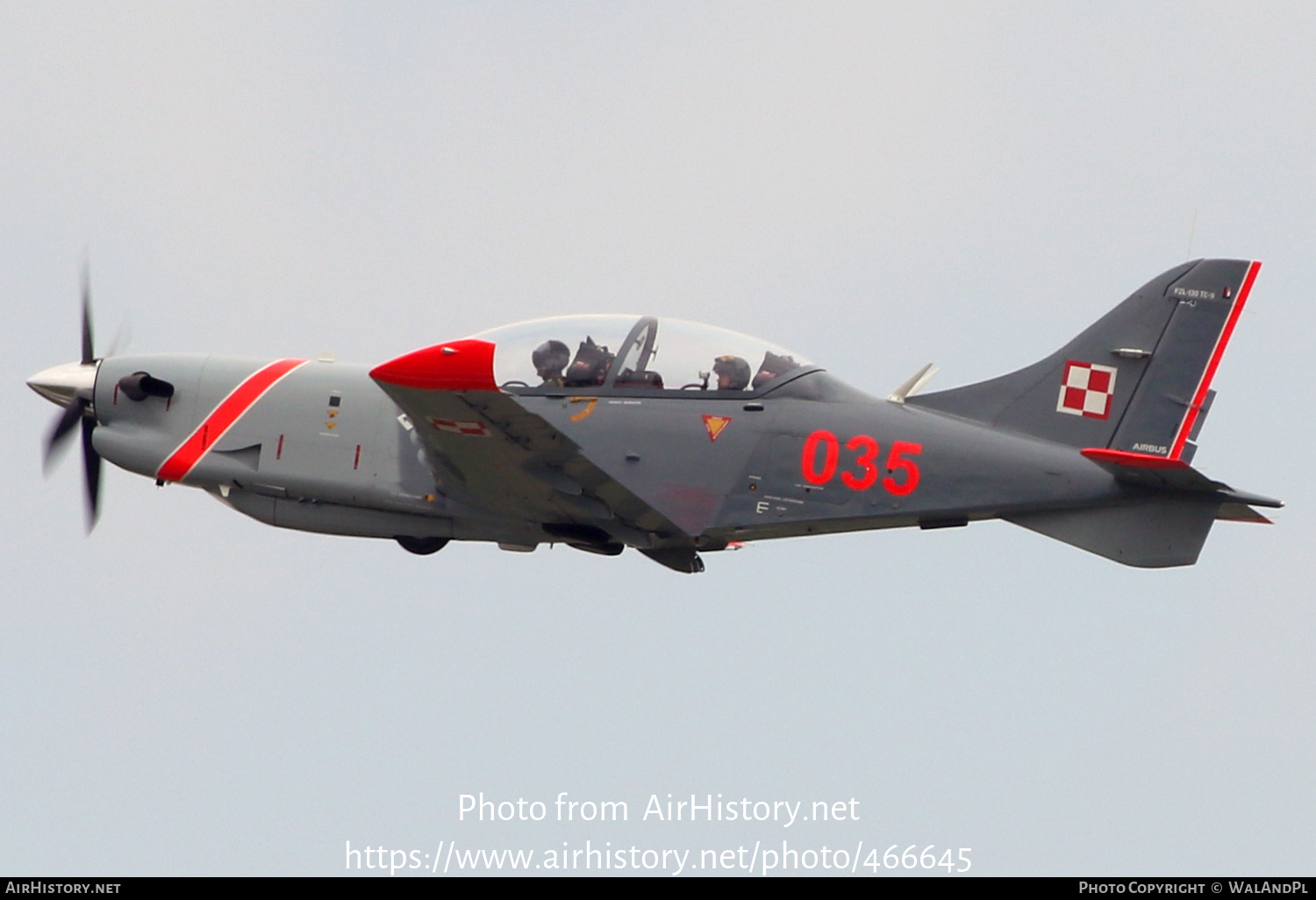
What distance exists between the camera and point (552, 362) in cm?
1694

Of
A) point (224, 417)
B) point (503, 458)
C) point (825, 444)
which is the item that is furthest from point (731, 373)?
point (224, 417)

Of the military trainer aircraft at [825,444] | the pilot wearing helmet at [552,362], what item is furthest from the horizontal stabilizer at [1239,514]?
the pilot wearing helmet at [552,362]

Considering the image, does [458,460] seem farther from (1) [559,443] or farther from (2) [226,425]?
(2) [226,425]

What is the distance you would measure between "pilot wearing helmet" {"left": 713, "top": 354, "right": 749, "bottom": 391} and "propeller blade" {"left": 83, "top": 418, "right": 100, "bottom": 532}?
22.3ft

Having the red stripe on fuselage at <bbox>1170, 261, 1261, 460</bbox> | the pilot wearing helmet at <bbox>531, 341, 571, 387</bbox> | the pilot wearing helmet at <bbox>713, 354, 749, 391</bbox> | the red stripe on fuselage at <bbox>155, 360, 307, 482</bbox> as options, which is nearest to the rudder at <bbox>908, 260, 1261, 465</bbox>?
the red stripe on fuselage at <bbox>1170, 261, 1261, 460</bbox>

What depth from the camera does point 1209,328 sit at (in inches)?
664

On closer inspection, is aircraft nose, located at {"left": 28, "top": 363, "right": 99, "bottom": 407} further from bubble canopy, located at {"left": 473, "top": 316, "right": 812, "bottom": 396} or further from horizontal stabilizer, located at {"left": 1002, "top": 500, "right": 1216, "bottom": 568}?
horizontal stabilizer, located at {"left": 1002, "top": 500, "right": 1216, "bottom": 568}

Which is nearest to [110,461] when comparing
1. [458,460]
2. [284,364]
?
[284,364]

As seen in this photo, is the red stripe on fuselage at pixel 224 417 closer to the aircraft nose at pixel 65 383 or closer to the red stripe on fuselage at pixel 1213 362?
the aircraft nose at pixel 65 383

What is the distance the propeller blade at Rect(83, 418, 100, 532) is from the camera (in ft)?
62.7

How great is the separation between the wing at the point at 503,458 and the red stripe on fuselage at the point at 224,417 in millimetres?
2449

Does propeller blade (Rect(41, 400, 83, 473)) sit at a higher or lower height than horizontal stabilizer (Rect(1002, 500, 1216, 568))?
lower

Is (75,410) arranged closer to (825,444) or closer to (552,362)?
(552,362)

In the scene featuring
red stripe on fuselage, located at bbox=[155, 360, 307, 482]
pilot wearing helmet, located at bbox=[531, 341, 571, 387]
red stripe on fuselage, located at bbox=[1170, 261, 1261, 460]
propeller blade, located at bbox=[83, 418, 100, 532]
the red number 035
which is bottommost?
propeller blade, located at bbox=[83, 418, 100, 532]
